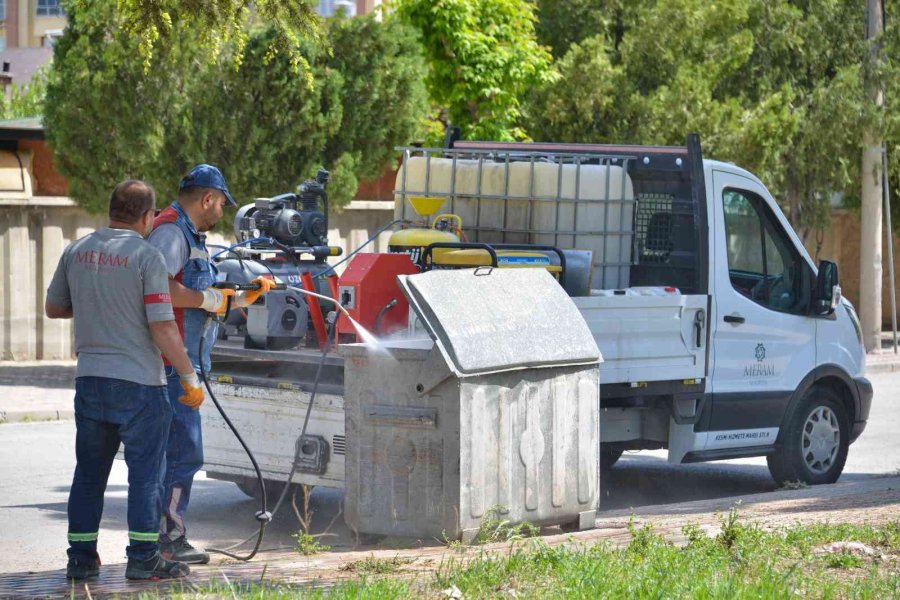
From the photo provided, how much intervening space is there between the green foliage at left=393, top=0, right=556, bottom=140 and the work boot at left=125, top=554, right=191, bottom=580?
12.6 m

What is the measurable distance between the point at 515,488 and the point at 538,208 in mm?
2908

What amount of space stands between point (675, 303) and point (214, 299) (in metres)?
3.45

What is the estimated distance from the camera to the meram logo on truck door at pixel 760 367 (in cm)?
951

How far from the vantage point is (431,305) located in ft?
22.8

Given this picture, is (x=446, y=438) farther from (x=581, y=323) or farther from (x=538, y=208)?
(x=538, y=208)

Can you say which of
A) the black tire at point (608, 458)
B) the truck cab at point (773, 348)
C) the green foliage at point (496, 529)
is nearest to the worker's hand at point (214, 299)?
the green foliage at point (496, 529)

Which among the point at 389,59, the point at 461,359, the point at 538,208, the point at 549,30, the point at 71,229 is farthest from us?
the point at 549,30

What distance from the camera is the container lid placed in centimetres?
691

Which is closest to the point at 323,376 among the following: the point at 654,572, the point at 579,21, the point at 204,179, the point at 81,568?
the point at 204,179

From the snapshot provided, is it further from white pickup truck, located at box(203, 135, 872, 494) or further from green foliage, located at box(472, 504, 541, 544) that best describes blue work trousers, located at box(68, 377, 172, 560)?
white pickup truck, located at box(203, 135, 872, 494)

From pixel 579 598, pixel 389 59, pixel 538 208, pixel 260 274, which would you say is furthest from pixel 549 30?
pixel 579 598

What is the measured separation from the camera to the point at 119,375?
19.4 ft

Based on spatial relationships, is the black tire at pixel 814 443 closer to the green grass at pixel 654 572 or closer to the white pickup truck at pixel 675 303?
the white pickup truck at pixel 675 303

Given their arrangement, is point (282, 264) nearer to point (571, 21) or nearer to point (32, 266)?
point (32, 266)
